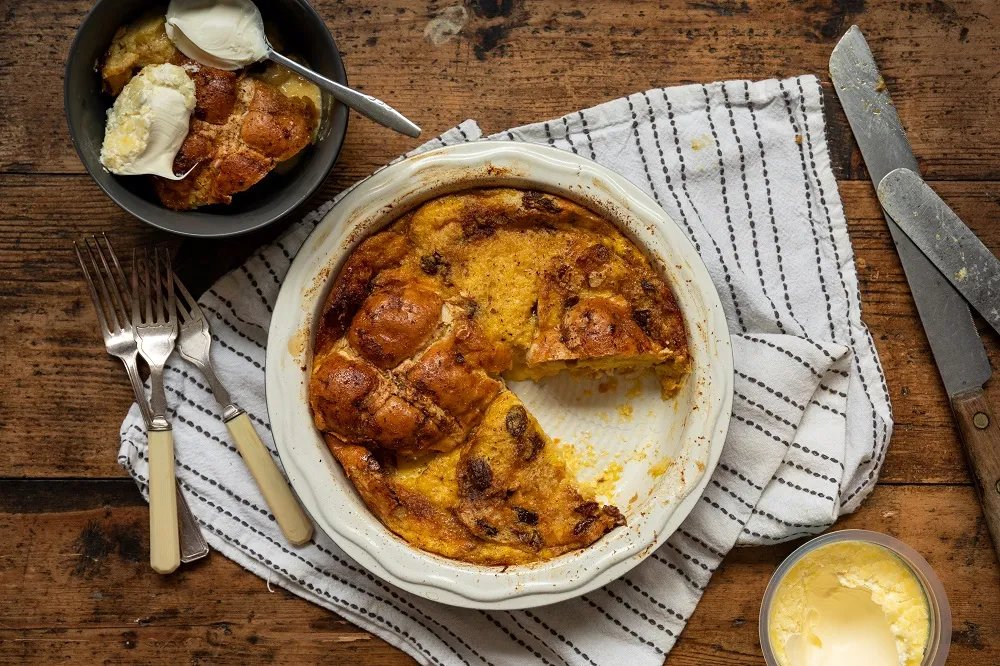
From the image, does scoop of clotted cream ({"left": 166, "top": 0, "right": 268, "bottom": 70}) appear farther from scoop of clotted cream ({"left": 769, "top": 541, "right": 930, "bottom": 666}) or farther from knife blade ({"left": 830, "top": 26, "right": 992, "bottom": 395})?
scoop of clotted cream ({"left": 769, "top": 541, "right": 930, "bottom": 666})

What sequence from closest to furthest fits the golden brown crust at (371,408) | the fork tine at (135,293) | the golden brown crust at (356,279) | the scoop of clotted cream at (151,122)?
the scoop of clotted cream at (151,122) → the golden brown crust at (371,408) → the golden brown crust at (356,279) → the fork tine at (135,293)

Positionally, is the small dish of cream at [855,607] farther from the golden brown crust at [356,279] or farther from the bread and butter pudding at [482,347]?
the golden brown crust at [356,279]

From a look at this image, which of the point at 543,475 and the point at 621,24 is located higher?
the point at 621,24

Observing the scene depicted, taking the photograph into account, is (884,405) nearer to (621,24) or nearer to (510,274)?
(510,274)

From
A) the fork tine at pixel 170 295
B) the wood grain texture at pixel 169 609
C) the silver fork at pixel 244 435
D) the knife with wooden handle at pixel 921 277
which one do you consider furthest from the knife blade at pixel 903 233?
the fork tine at pixel 170 295

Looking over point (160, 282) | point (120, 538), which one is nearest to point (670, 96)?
point (160, 282)

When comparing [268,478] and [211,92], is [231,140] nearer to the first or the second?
[211,92]
